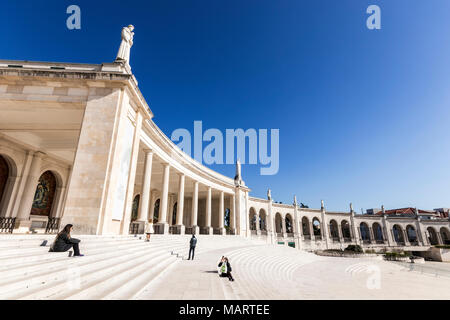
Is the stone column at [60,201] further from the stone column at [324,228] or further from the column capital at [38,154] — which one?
the stone column at [324,228]

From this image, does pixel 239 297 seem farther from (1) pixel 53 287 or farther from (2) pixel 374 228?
(2) pixel 374 228

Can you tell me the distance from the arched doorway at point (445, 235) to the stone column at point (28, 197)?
85536mm

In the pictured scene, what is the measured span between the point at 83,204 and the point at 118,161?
245cm

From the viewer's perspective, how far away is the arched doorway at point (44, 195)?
19.4 meters

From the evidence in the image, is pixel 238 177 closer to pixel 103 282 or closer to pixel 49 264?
pixel 103 282

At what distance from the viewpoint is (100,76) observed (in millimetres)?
10703

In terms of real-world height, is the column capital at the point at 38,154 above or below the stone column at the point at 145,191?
Answer: above

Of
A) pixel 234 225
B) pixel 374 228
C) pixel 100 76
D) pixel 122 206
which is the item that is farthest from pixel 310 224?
pixel 100 76

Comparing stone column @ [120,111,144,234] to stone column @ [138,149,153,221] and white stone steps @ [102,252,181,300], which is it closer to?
stone column @ [138,149,153,221]

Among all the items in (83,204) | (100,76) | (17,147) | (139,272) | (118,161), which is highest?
(100,76)

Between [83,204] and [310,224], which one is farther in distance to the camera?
[310,224]

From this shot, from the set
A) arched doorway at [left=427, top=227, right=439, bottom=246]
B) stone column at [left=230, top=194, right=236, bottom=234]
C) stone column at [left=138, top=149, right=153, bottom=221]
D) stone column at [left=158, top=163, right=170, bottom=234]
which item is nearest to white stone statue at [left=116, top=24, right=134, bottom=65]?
stone column at [left=138, top=149, right=153, bottom=221]

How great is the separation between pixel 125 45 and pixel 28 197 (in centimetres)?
1514

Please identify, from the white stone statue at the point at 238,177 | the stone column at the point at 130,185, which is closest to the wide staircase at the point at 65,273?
the stone column at the point at 130,185
